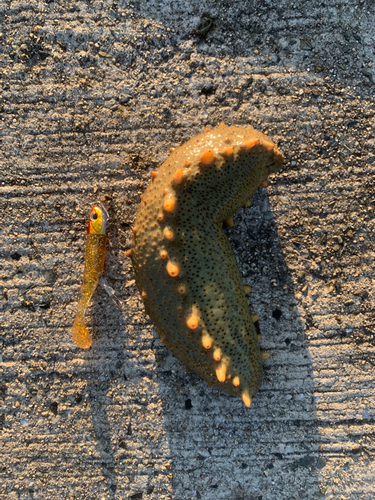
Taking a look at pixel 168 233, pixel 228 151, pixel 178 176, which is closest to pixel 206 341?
pixel 168 233

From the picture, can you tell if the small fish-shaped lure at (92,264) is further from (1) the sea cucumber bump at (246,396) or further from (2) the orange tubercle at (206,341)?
(1) the sea cucumber bump at (246,396)

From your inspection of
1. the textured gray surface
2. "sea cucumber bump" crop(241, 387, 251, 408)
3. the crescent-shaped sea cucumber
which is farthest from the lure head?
"sea cucumber bump" crop(241, 387, 251, 408)

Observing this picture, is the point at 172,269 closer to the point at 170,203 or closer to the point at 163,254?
the point at 163,254

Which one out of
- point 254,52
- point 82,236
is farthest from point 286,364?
point 254,52

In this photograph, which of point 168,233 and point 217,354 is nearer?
point 168,233

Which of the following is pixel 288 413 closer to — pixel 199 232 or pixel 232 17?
pixel 199 232
